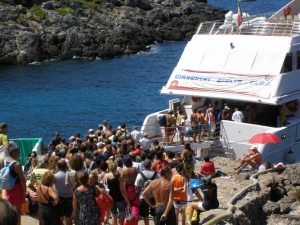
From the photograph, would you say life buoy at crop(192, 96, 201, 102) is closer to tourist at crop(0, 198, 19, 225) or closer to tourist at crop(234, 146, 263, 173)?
tourist at crop(234, 146, 263, 173)

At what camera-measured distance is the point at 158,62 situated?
201ft

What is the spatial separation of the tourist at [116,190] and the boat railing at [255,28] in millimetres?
12934

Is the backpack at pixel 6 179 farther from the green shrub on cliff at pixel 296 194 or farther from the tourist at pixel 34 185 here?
the green shrub on cliff at pixel 296 194

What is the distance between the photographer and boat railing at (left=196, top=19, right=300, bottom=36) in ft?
72.8

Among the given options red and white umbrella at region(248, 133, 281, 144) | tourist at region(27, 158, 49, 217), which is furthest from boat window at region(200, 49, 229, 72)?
tourist at region(27, 158, 49, 217)

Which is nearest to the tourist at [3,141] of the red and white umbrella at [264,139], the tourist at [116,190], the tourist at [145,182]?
the tourist at [116,190]

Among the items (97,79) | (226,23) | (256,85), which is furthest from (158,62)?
(256,85)

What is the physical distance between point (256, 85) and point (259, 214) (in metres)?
8.03

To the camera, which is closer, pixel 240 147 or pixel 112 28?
pixel 240 147

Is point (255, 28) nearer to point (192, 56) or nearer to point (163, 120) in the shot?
point (192, 56)

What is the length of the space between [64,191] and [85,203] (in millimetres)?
768

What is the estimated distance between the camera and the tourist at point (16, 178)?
9570 mm

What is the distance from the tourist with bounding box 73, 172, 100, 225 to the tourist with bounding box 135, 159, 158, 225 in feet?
5.34

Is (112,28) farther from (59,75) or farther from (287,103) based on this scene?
(287,103)
